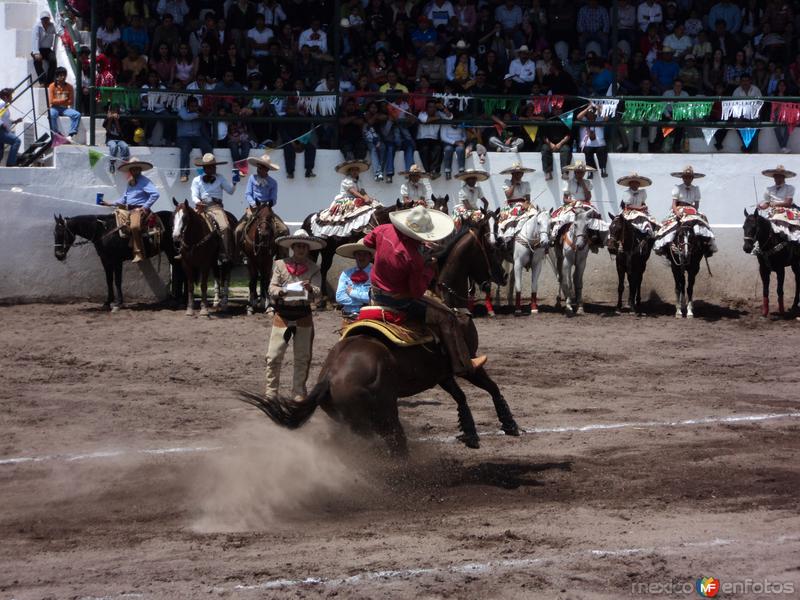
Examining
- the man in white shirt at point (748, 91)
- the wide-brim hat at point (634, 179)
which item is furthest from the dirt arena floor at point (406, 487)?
the man in white shirt at point (748, 91)

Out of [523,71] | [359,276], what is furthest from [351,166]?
[359,276]

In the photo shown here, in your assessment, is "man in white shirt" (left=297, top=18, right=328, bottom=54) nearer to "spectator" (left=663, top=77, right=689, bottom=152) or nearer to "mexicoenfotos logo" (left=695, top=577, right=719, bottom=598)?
"spectator" (left=663, top=77, right=689, bottom=152)

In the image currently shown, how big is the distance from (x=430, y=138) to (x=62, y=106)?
23.5 feet

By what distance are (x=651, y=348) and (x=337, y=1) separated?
32.1ft

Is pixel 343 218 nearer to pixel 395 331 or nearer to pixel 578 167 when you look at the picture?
pixel 578 167

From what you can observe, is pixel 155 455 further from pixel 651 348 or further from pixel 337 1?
pixel 337 1

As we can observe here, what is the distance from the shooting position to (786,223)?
65.4 feet

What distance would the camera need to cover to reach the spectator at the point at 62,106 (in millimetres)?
22484

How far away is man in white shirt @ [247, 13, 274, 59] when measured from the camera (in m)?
23.7

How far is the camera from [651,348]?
1722 cm

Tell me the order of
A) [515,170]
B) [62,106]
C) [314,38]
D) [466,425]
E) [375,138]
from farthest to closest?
[314,38] → [62,106] → [375,138] → [515,170] → [466,425]

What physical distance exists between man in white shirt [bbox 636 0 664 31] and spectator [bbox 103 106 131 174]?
36.5 feet

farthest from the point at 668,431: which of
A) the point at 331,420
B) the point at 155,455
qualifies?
the point at 155,455

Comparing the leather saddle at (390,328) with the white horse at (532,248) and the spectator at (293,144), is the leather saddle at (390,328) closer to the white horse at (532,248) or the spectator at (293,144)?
the white horse at (532,248)
